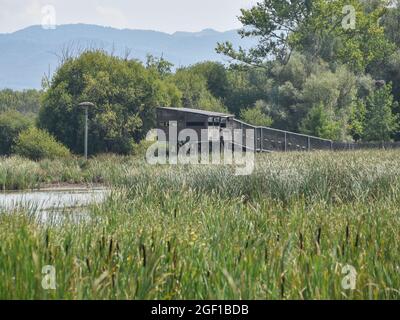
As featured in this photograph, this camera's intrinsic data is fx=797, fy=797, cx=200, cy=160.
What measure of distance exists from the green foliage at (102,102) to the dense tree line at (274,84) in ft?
0.15

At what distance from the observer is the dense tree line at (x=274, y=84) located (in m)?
34.8

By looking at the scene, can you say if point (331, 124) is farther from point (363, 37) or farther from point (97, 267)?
point (97, 267)

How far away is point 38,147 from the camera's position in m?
31.6

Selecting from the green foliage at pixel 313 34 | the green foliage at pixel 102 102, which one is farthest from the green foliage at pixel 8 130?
the green foliage at pixel 313 34

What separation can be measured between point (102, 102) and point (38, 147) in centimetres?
447

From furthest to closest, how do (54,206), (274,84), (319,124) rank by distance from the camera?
(274,84) → (319,124) → (54,206)

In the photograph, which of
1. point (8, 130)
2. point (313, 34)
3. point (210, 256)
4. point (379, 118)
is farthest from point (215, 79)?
point (210, 256)

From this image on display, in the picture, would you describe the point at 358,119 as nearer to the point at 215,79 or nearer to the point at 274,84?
the point at 274,84

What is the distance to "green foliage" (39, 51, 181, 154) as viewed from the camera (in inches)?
1350

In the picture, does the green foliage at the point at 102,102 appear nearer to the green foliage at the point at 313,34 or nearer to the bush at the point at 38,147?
the bush at the point at 38,147

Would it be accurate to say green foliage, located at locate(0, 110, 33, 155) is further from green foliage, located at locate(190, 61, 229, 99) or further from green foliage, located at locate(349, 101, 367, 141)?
green foliage, located at locate(349, 101, 367, 141)

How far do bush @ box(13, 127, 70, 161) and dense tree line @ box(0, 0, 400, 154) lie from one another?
2258mm

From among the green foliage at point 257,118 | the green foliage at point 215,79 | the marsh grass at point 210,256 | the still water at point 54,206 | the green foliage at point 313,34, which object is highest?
the green foliage at point 313,34

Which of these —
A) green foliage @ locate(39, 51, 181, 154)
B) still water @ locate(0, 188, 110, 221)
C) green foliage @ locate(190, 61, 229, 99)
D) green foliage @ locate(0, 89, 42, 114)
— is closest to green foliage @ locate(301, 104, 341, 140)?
green foliage @ locate(39, 51, 181, 154)
